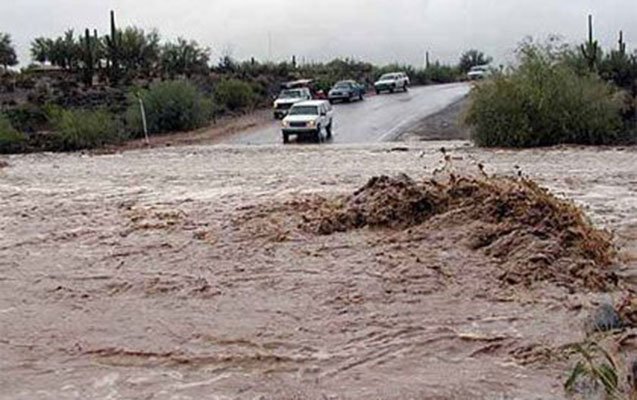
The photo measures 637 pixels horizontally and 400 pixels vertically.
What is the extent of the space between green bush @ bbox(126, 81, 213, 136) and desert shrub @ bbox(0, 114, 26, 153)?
602 centimetres

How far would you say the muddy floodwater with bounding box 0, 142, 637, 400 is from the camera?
8677 mm

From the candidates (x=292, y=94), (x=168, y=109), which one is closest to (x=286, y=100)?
(x=292, y=94)

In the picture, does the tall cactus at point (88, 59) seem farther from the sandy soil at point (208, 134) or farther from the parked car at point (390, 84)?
the parked car at point (390, 84)

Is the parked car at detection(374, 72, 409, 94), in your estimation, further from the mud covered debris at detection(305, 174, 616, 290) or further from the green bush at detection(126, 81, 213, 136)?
the mud covered debris at detection(305, 174, 616, 290)

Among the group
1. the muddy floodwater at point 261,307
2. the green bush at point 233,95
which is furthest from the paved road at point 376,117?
the muddy floodwater at point 261,307

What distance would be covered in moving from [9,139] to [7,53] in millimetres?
24264

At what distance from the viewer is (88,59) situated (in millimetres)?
57094

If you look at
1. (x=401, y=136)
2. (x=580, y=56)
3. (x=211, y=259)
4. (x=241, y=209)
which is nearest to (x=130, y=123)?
(x=401, y=136)

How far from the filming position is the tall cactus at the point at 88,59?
5632cm

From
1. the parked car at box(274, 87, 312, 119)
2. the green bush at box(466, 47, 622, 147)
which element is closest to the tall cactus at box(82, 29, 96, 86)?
the parked car at box(274, 87, 312, 119)

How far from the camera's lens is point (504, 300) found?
1110cm

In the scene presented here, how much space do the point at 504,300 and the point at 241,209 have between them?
8948 millimetres

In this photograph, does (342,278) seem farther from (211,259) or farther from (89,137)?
(89,137)

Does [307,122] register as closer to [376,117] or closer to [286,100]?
[376,117]
